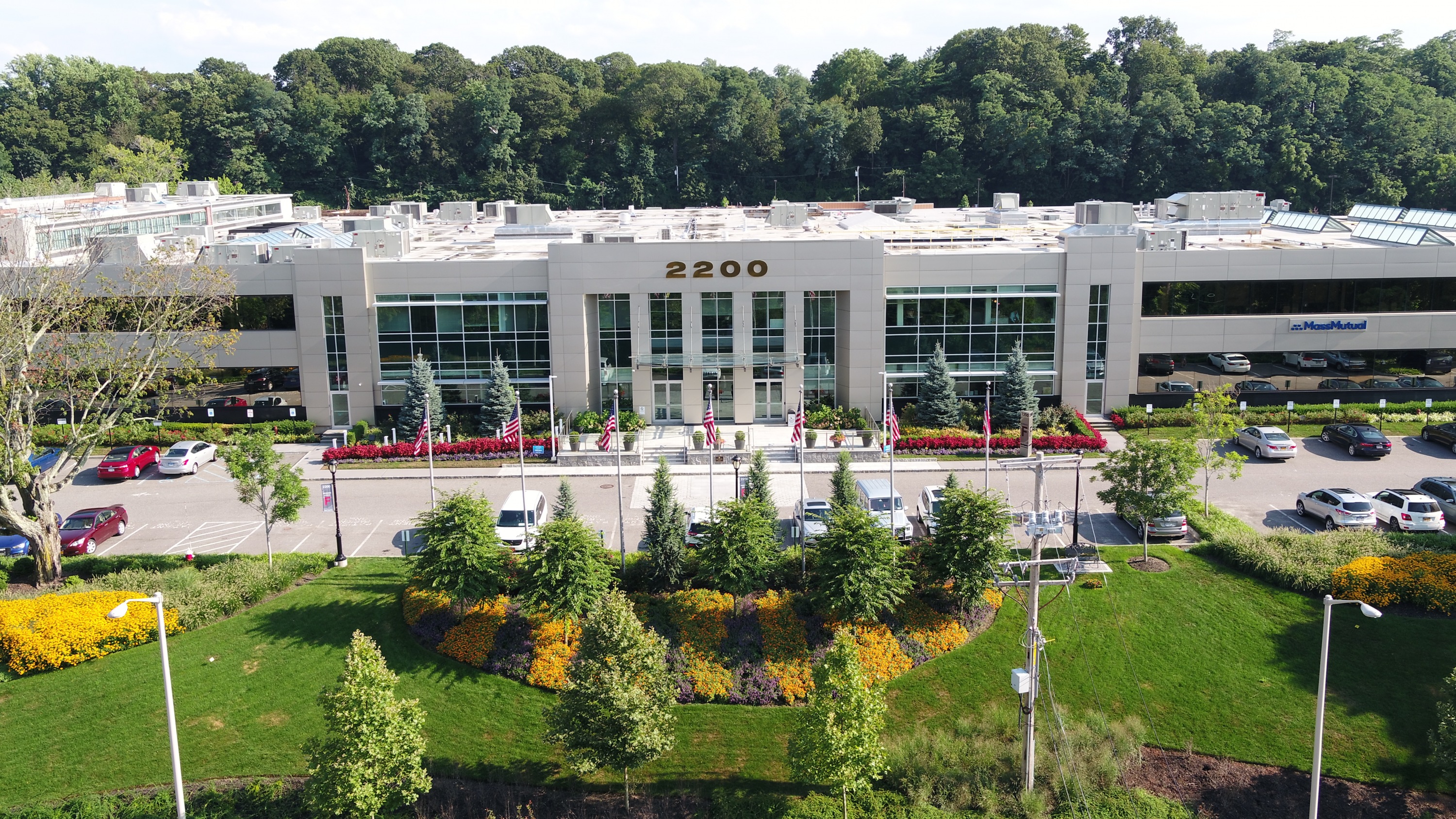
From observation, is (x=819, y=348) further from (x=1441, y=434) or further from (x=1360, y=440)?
(x=1441, y=434)

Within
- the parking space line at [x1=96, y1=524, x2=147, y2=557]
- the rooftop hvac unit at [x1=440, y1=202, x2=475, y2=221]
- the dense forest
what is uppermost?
the dense forest

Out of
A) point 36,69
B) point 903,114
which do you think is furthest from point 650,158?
point 36,69

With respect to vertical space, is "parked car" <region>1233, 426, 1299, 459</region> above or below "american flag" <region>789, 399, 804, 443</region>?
below

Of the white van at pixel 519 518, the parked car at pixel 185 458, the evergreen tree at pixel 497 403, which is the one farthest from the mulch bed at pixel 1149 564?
the parked car at pixel 185 458

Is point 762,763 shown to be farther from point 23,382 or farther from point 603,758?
point 23,382

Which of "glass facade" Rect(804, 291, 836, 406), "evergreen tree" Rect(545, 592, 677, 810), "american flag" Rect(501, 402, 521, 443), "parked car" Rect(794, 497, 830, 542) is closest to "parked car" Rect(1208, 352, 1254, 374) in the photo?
"glass facade" Rect(804, 291, 836, 406)

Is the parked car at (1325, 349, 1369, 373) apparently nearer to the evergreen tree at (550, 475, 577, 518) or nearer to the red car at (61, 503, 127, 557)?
the evergreen tree at (550, 475, 577, 518)

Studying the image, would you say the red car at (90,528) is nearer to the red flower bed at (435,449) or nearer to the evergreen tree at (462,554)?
the red flower bed at (435,449)
